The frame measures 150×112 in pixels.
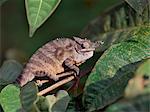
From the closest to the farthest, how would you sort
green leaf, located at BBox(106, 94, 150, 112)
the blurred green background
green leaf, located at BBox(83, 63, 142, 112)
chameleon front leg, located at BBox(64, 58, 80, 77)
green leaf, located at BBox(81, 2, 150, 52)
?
green leaf, located at BBox(106, 94, 150, 112) < green leaf, located at BBox(83, 63, 142, 112) < chameleon front leg, located at BBox(64, 58, 80, 77) < green leaf, located at BBox(81, 2, 150, 52) < the blurred green background

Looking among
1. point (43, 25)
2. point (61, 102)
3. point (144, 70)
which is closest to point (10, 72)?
point (61, 102)

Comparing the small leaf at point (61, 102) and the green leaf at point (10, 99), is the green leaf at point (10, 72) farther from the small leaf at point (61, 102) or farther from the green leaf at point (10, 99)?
the small leaf at point (61, 102)

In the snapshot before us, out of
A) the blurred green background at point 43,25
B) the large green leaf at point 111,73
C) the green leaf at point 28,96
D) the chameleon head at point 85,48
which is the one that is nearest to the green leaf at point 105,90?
the large green leaf at point 111,73

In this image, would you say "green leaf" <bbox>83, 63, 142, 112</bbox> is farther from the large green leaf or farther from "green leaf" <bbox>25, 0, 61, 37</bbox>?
"green leaf" <bbox>25, 0, 61, 37</bbox>

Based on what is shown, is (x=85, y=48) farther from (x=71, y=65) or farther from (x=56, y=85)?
(x=56, y=85)

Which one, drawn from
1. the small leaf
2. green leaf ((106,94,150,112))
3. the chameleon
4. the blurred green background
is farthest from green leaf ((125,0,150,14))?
the blurred green background

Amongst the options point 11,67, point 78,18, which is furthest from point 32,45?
point 11,67

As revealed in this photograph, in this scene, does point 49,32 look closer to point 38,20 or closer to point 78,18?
point 78,18

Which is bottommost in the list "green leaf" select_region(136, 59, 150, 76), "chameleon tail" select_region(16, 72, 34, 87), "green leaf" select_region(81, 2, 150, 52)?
"chameleon tail" select_region(16, 72, 34, 87)
